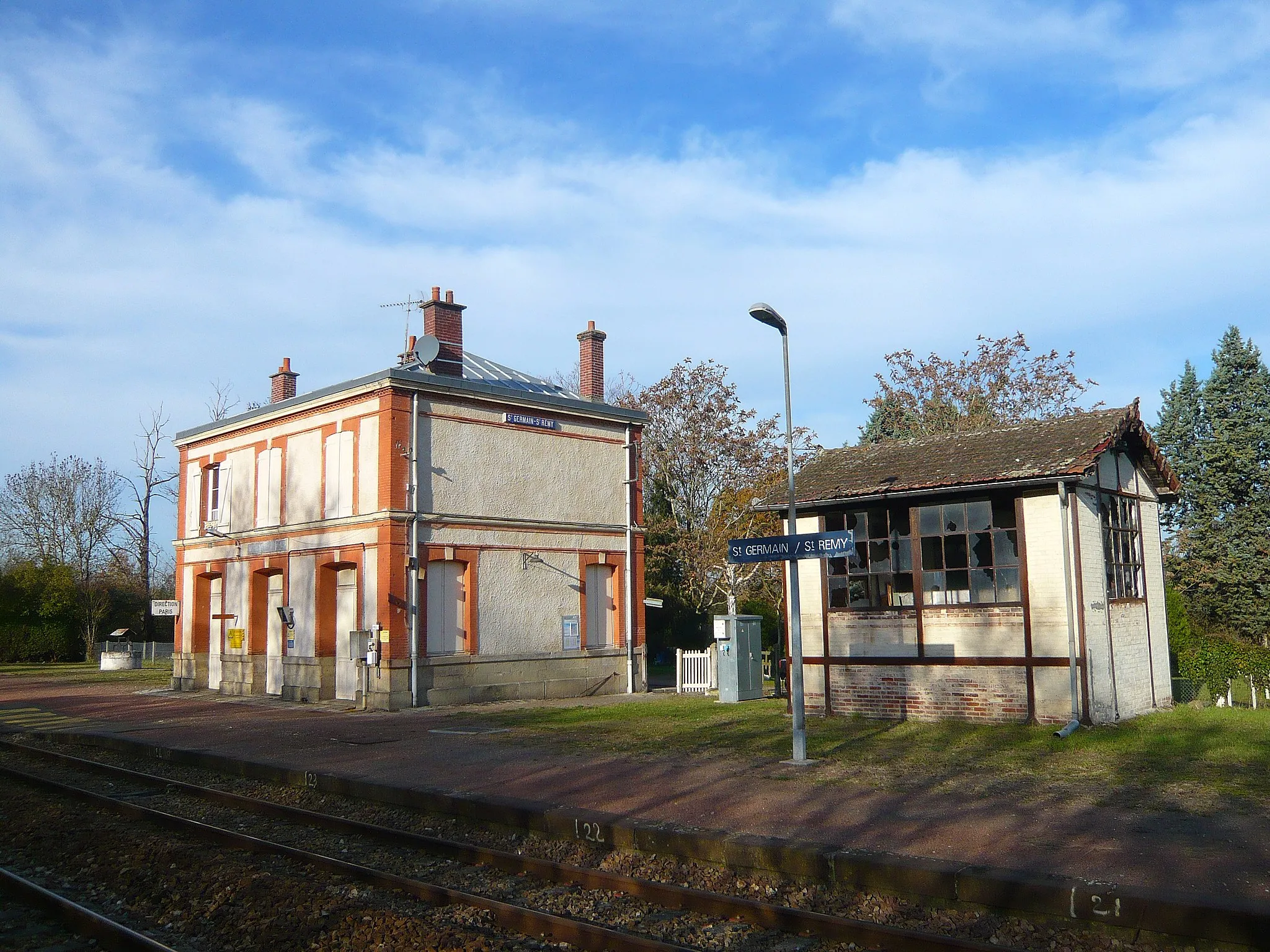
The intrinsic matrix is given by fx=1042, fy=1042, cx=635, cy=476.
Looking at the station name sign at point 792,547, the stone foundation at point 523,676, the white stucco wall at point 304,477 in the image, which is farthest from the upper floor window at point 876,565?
the white stucco wall at point 304,477

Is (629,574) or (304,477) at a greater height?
(304,477)

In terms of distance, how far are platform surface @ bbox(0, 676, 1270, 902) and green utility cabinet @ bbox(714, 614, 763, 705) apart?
608cm

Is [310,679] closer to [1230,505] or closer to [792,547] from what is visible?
[792,547]

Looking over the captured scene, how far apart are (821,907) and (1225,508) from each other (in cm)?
3704

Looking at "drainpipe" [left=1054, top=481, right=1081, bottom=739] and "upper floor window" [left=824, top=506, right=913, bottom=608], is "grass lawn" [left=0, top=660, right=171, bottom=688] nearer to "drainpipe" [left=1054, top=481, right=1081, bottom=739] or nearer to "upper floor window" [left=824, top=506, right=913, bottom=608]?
"upper floor window" [left=824, top=506, right=913, bottom=608]

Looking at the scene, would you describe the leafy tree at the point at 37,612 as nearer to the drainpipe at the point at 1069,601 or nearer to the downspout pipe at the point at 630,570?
the downspout pipe at the point at 630,570

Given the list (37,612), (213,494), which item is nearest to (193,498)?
(213,494)

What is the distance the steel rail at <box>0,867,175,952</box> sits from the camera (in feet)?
21.5

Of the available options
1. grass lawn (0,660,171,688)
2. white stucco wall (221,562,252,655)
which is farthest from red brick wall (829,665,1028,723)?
grass lawn (0,660,171,688)

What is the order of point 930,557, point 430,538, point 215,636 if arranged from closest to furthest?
point 930,557 < point 430,538 < point 215,636

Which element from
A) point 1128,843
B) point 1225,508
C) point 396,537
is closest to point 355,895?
point 1128,843

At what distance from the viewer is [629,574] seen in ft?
90.0

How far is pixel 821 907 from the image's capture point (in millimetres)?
7281

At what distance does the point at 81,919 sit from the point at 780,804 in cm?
602
